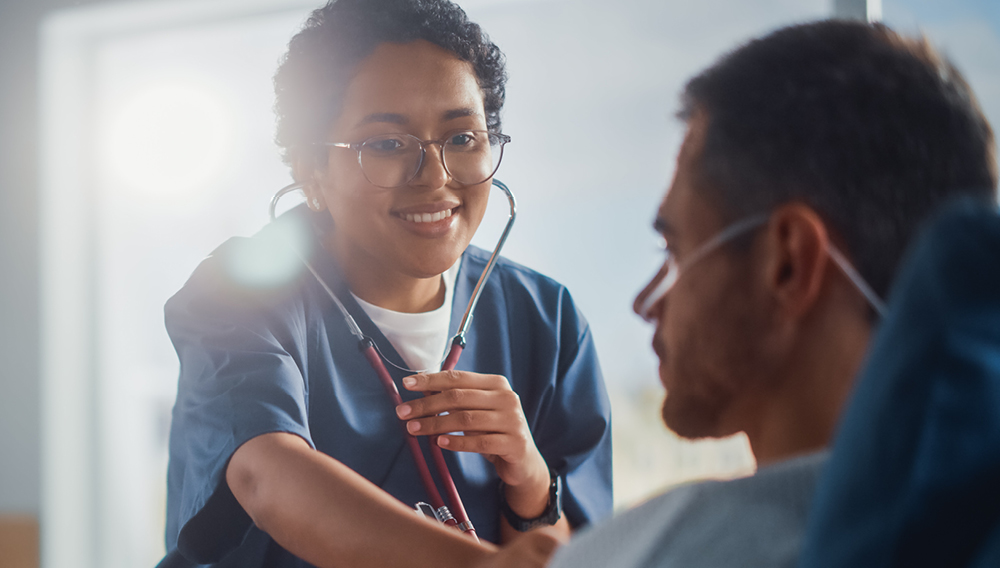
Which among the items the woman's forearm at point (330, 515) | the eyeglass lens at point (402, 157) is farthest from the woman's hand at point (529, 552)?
the eyeglass lens at point (402, 157)

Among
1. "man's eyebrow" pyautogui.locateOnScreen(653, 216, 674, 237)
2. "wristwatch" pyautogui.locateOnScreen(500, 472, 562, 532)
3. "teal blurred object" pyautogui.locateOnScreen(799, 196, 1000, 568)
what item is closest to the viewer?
"teal blurred object" pyautogui.locateOnScreen(799, 196, 1000, 568)

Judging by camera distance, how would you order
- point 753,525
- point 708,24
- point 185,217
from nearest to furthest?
point 753,525
point 708,24
point 185,217

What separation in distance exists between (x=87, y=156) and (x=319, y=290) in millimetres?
1191

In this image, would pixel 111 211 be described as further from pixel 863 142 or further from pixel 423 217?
pixel 863 142

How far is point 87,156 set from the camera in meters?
1.79

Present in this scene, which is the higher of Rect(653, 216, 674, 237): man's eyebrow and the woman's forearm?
Rect(653, 216, 674, 237): man's eyebrow

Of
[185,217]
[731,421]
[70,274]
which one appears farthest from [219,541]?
[70,274]

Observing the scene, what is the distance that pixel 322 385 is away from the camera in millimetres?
907

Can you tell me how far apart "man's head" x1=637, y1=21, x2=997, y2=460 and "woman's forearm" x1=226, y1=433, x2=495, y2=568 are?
0.27 meters

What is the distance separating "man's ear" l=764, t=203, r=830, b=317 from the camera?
46 cm

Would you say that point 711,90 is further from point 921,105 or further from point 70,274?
point 70,274

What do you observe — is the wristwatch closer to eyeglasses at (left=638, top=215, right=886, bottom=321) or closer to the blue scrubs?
the blue scrubs

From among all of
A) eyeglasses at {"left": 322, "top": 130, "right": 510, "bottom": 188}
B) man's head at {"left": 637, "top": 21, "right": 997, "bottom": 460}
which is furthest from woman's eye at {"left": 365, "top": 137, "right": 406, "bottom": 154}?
man's head at {"left": 637, "top": 21, "right": 997, "bottom": 460}

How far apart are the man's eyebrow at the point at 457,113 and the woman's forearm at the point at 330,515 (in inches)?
18.1
